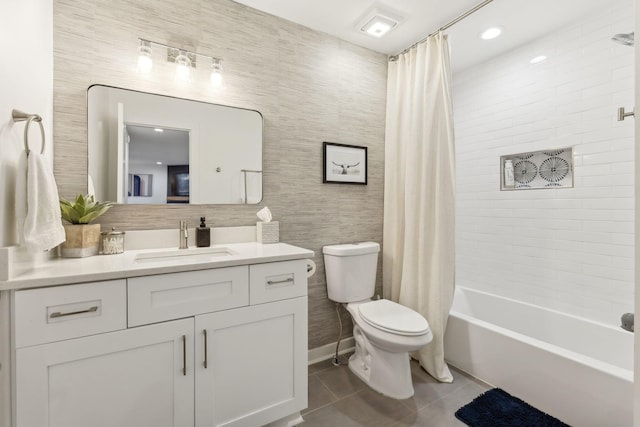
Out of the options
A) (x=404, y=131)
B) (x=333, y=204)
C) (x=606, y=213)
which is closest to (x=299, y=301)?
(x=333, y=204)

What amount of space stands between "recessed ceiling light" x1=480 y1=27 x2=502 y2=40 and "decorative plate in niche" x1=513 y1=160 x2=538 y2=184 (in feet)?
3.33

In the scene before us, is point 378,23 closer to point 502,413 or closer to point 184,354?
point 184,354

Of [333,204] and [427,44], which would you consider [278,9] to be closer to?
[427,44]

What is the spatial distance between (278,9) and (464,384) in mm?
2698

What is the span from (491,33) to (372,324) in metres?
2.28

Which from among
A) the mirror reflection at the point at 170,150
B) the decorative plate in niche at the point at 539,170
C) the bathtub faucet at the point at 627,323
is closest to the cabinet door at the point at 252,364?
the mirror reflection at the point at 170,150

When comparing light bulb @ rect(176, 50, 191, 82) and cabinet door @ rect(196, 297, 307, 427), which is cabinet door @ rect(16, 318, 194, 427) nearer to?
cabinet door @ rect(196, 297, 307, 427)

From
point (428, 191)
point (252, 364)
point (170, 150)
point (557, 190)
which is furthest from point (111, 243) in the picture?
point (557, 190)

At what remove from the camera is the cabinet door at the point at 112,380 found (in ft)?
3.22

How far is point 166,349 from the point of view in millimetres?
1185

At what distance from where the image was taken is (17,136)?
1.10 meters

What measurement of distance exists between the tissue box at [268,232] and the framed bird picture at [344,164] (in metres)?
0.55

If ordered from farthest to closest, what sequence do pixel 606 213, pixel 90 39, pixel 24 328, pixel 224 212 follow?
pixel 606 213, pixel 224 212, pixel 90 39, pixel 24 328

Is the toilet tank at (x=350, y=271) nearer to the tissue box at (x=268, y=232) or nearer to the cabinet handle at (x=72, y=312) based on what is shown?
the tissue box at (x=268, y=232)
